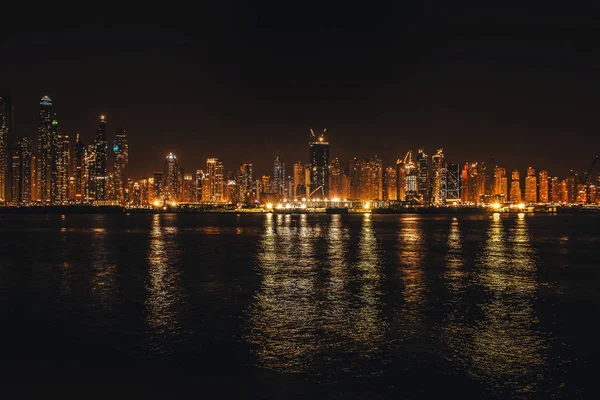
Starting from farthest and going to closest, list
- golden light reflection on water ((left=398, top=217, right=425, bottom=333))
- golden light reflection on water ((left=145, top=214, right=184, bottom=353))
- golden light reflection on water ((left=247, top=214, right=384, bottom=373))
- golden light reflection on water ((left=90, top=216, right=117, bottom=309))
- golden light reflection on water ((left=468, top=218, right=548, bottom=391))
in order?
1. golden light reflection on water ((left=90, top=216, right=117, bottom=309))
2. golden light reflection on water ((left=398, top=217, right=425, bottom=333))
3. golden light reflection on water ((left=145, top=214, right=184, bottom=353))
4. golden light reflection on water ((left=247, top=214, right=384, bottom=373))
5. golden light reflection on water ((left=468, top=218, right=548, bottom=391))

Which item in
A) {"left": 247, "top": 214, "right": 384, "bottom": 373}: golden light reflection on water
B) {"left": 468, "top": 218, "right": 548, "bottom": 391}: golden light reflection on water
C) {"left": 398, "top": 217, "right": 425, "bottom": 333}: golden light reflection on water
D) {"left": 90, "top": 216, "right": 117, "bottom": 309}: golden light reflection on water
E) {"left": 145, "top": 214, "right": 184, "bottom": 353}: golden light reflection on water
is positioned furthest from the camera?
{"left": 90, "top": 216, "right": 117, "bottom": 309}: golden light reflection on water

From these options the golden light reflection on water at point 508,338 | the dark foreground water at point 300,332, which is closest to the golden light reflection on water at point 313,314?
the dark foreground water at point 300,332

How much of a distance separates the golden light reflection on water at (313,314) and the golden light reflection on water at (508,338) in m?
3.27

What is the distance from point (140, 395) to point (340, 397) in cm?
449

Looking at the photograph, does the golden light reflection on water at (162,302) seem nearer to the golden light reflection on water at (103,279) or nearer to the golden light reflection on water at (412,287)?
the golden light reflection on water at (103,279)

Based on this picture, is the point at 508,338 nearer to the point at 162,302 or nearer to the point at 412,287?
the point at 412,287

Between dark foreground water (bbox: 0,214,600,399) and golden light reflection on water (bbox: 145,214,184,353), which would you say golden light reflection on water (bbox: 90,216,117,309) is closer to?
dark foreground water (bbox: 0,214,600,399)

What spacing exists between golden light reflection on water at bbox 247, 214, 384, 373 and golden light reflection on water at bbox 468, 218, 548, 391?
10.7 ft

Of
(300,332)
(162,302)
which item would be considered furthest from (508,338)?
(162,302)

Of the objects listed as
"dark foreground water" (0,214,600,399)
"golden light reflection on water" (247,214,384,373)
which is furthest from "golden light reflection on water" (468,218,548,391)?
"golden light reflection on water" (247,214,384,373)

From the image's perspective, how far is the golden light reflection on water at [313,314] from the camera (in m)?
13.7

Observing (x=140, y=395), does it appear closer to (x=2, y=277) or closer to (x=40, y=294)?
(x=40, y=294)

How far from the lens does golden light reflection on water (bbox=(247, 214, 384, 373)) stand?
44.9ft

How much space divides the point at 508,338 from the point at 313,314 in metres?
6.98
